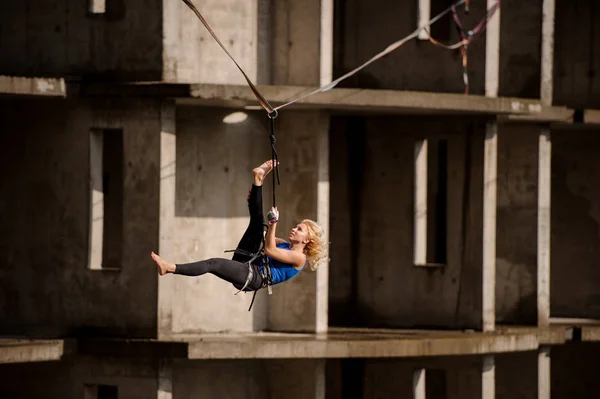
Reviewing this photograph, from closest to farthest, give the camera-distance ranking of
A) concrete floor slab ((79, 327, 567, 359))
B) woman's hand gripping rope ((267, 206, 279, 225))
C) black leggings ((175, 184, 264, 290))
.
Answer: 1. woman's hand gripping rope ((267, 206, 279, 225))
2. black leggings ((175, 184, 264, 290))
3. concrete floor slab ((79, 327, 567, 359))

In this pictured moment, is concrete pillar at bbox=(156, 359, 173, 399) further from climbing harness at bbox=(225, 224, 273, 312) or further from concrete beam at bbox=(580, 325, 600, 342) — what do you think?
concrete beam at bbox=(580, 325, 600, 342)

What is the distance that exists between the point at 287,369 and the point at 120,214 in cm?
438

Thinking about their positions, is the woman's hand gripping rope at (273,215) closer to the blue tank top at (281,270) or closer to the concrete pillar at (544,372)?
the blue tank top at (281,270)

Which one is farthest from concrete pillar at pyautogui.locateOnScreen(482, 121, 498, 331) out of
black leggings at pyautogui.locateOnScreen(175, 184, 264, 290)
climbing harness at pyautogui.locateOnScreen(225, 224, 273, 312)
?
black leggings at pyautogui.locateOnScreen(175, 184, 264, 290)

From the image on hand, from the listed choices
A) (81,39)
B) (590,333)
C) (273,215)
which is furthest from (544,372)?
(273,215)

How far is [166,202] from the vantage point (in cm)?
3161

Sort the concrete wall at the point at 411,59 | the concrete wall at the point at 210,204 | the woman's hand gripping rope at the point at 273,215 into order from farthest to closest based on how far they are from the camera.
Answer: the concrete wall at the point at 411,59 < the concrete wall at the point at 210,204 < the woman's hand gripping rope at the point at 273,215

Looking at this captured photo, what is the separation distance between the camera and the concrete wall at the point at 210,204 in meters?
32.6

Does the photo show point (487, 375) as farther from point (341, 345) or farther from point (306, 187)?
point (306, 187)

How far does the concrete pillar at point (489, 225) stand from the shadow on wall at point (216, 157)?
3.91m

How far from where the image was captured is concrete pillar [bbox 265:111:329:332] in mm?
33188

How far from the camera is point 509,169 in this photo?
37719mm

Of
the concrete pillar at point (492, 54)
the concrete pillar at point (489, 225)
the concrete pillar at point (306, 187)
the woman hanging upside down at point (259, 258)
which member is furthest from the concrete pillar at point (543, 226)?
the woman hanging upside down at point (259, 258)

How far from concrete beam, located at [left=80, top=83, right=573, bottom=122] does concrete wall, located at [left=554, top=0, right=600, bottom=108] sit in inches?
177
